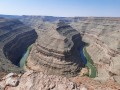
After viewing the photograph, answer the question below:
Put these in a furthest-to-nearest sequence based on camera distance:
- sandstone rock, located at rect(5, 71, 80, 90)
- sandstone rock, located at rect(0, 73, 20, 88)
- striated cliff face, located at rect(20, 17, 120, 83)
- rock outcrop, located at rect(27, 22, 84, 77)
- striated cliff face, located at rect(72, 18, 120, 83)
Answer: rock outcrop, located at rect(27, 22, 84, 77) < striated cliff face, located at rect(20, 17, 120, 83) < striated cliff face, located at rect(72, 18, 120, 83) < sandstone rock, located at rect(0, 73, 20, 88) < sandstone rock, located at rect(5, 71, 80, 90)

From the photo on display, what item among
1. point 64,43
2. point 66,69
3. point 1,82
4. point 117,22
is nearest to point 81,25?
point 117,22

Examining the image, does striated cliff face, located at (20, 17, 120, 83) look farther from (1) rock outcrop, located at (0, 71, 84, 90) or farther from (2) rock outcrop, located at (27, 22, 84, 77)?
(1) rock outcrop, located at (0, 71, 84, 90)

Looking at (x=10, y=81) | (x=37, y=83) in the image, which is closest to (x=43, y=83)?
(x=37, y=83)

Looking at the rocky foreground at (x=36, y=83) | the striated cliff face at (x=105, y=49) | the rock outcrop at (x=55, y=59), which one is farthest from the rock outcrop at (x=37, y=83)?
the rock outcrop at (x=55, y=59)

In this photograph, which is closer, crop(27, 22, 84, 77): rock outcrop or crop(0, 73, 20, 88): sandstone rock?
Answer: crop(0, 73, 20, 88): sandstone rock

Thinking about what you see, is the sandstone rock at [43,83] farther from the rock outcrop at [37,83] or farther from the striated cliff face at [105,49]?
the striated cliff face at [105,49]

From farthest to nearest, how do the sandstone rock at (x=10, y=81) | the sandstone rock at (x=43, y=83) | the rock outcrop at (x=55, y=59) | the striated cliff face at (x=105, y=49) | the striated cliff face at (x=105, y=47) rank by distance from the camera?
the rock outcrop at (x=55, y=59)
the striated cliff face at (x=105, y=47)
the striated cliff face at (x=105, y=49)
the sandstone rock at (x=10, y=81)
the sandstone rock at (x=43, y=83)

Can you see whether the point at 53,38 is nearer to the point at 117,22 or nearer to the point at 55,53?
the point at 55,53

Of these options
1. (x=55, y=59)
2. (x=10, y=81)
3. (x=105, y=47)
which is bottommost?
(x=105, y=47)

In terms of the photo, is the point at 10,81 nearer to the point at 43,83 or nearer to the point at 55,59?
the point at 43,83

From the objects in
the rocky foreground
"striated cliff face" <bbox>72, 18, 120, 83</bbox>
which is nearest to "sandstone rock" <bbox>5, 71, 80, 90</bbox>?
the rocky foreground

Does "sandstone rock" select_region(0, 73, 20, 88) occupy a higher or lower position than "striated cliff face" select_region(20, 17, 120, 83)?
higher
